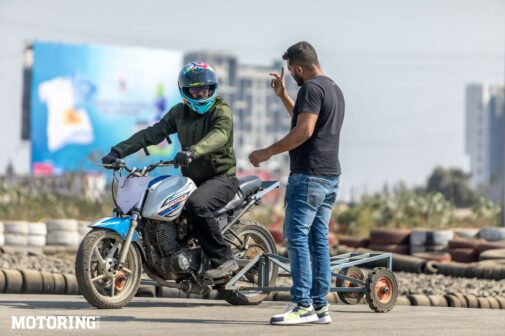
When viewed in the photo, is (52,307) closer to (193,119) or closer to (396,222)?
(193,119)

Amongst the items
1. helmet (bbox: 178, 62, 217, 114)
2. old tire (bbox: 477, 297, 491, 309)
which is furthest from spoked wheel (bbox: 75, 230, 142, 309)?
old tire (bbox: 477, 297, 491, 309)

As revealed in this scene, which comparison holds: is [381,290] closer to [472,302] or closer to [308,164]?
[308,164]

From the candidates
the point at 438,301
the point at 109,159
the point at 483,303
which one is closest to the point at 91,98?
the point at 483,303

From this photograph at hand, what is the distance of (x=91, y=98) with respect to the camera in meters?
101

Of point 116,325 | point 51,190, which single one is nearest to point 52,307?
point 116,325

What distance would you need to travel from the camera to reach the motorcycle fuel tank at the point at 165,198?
10719 millimetres

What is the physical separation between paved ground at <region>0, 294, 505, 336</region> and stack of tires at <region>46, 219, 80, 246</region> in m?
11.5

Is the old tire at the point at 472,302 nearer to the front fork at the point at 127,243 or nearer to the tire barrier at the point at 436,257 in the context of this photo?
the front fork at the point at 127,243

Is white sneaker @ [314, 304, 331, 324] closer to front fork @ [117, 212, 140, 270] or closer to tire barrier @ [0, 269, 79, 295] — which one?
front fork @ [117, 212, 140, 270]

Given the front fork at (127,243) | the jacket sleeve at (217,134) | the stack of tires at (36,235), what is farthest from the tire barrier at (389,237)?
the front fork at (127,243)

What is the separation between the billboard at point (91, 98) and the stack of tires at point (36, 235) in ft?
215

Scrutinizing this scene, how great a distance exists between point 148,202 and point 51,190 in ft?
91.0

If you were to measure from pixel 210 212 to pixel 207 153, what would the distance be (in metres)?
0.51

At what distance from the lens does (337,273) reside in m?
11.1
